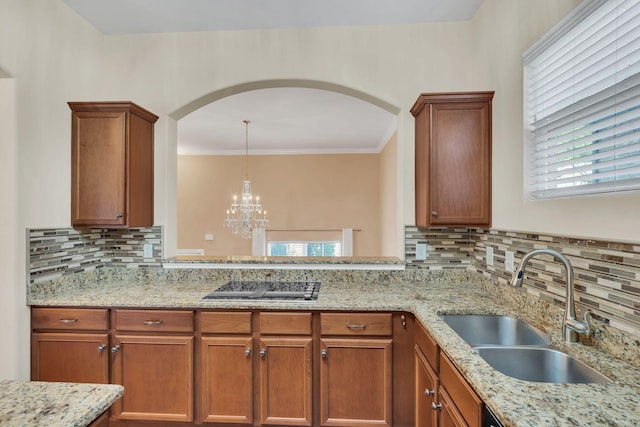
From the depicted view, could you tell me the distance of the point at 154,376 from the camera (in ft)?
6.16

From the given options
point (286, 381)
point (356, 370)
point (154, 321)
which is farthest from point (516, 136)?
point (154, 321)

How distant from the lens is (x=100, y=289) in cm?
218

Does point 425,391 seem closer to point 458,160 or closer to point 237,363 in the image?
point 237,363

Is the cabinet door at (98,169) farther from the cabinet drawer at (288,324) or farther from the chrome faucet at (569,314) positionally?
the chrome faucet at (569,314)

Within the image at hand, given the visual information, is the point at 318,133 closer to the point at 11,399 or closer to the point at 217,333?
the point at 217,333

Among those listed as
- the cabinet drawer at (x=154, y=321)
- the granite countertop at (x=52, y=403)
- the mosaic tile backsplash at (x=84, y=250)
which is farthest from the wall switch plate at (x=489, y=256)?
the mosaic tile backsplash at (x=84, y=250)

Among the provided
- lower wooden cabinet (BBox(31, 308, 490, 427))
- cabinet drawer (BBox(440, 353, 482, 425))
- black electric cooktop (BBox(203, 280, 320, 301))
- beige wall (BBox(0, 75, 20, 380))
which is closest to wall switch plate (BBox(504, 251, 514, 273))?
lower wooden cabinet (BBox(31, 308, 490, 427))

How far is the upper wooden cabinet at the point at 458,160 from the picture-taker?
6.61 ft

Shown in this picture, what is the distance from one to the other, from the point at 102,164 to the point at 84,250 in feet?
2.18

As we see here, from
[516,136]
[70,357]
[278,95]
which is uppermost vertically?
[278,95]

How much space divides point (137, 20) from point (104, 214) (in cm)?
142

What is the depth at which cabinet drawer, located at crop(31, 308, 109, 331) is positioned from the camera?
1.90m

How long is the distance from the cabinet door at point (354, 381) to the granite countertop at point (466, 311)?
0.23 m

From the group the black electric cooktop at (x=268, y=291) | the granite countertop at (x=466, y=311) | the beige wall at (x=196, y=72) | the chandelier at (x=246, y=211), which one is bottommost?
the granite countertop at (x=466, y=311)
